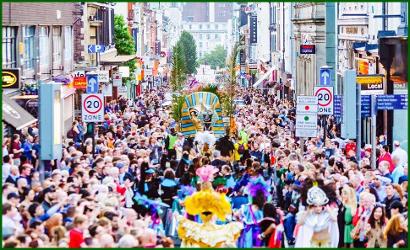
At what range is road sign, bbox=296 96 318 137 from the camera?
33062mm

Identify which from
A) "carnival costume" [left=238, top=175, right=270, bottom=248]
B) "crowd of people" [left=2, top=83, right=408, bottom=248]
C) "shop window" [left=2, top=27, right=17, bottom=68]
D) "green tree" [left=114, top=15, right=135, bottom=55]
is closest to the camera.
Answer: "crowd of people" [left=2, top=83, right=408, bottom=248]

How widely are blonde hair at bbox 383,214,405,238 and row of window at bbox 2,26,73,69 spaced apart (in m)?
20.2

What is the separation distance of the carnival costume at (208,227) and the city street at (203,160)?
0.08 ft

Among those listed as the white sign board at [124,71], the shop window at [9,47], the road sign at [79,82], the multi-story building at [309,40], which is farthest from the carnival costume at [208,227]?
the white sign board at [124,71]

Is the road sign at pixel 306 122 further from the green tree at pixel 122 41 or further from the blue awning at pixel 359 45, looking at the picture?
the green tree at pixel 122 41

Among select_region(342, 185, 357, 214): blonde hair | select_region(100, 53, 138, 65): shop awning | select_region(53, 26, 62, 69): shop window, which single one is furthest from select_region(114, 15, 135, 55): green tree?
select_region(342, 185, 357, 214): blonde hair

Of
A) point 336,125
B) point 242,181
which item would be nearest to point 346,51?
point 336,125

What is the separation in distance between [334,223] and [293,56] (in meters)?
68.5

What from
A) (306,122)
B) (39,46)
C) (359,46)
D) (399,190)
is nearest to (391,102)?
(306,122)

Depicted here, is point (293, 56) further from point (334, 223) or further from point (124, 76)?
point (334, 223)

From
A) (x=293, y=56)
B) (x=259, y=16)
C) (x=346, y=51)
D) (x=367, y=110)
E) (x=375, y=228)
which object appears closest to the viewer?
(x=375, y=228)

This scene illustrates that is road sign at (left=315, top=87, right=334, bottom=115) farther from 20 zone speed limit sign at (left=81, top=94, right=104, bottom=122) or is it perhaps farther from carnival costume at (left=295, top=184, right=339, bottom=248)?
carnival costume at (left=295, top=184, right=339, bottom=248)

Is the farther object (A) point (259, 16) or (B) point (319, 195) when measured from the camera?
(A) point (259, 16)

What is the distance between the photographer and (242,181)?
84.4ft
